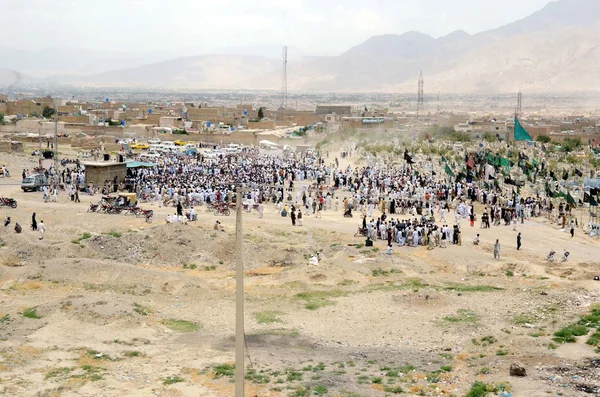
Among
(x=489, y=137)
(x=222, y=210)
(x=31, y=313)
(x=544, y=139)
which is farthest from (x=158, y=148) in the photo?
(x=31, y=313)

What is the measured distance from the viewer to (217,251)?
24484 millimetres

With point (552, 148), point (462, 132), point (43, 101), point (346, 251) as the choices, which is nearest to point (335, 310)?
point (346, 251)

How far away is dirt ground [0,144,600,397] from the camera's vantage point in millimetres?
13750

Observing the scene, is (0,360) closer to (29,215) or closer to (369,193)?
(29,215)

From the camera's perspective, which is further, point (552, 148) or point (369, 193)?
point (552, 148)

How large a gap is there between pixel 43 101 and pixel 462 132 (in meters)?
43.8

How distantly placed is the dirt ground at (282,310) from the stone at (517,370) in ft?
0.54

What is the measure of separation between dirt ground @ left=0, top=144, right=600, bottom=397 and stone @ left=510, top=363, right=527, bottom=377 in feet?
0.54

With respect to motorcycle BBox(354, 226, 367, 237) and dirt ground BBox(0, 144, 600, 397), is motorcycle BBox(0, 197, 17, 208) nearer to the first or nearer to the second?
dirt ground BBox(0, 144, 600, 397)

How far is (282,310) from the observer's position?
18.9 meters

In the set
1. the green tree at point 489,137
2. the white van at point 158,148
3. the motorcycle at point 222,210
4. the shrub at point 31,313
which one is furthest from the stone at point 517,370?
the green tree at point 489,137

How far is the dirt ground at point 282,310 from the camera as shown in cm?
1375

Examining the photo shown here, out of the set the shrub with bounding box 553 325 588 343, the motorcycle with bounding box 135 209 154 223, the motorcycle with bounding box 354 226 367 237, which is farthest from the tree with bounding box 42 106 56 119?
the shrub with bounding box 553 325 588 343

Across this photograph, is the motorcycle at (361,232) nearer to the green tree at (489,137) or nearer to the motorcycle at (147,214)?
the motorcycle at (147,214)
